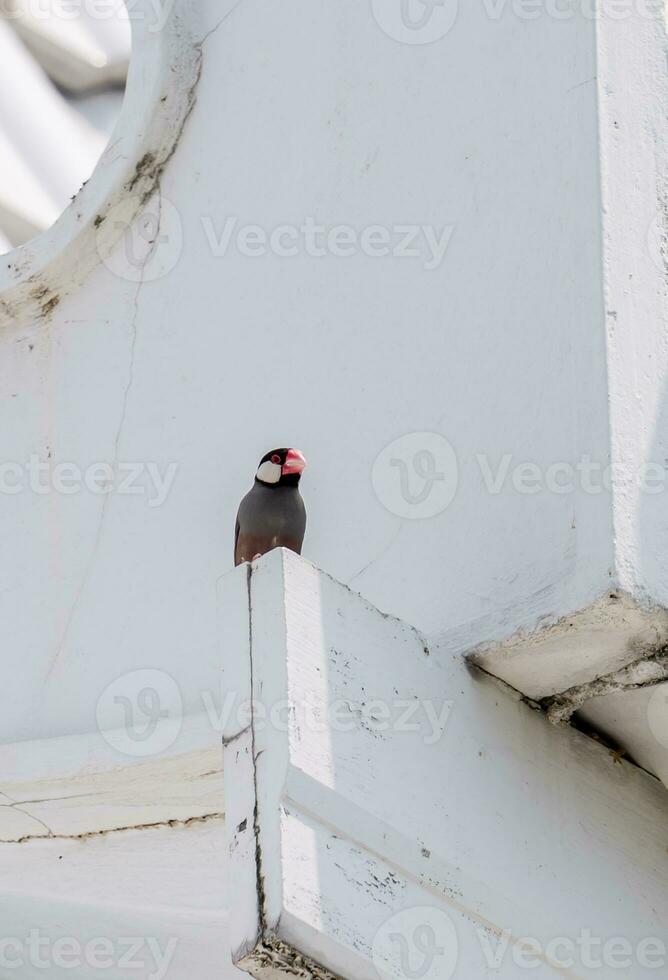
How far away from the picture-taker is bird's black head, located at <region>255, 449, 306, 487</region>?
322 cm

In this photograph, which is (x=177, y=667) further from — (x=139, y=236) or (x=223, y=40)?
(x=223, y=40)

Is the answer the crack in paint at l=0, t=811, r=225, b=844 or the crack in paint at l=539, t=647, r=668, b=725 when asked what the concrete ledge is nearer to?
the crack in paint at l=539, t=647, r=668, b=725

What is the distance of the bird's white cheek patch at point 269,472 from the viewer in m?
3.26

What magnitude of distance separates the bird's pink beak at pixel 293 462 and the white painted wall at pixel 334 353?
0.05 m

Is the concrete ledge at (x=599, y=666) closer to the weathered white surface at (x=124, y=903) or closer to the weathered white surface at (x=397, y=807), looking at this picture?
the weathered white surface at (x=397, y=807)

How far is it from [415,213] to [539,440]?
0.69 m

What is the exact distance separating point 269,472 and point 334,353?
0.28 metres

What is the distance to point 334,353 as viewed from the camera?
10.9 feet
